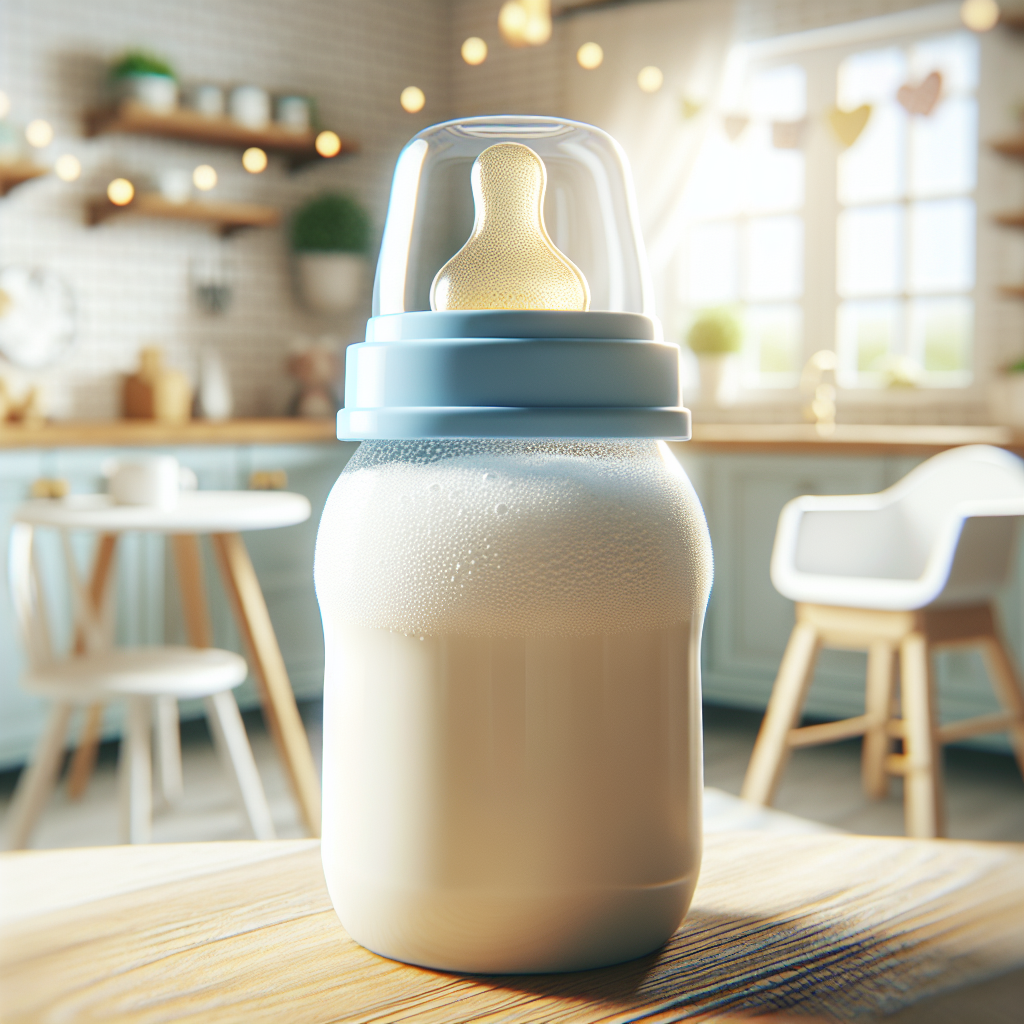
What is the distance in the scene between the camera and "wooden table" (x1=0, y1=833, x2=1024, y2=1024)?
35cm

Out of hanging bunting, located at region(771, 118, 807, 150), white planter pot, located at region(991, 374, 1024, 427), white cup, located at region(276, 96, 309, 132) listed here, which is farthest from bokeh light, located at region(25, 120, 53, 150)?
white planter pot, located at region(991, 374, 1024, 427)

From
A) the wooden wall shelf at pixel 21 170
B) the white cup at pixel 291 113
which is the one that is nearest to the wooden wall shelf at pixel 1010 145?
the white cup at pixel 291 113

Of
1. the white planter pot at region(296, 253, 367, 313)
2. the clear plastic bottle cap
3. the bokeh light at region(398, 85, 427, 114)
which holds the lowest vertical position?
the clear plastic bottle cap

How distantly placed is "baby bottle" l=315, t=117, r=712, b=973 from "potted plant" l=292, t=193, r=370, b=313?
4.41 metres

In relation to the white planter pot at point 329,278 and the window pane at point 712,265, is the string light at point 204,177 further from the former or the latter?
the window pane at point 712,265

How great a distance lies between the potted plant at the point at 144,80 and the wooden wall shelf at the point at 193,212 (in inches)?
12.2

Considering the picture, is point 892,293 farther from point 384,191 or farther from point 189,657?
point 189,657

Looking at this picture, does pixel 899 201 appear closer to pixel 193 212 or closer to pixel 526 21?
pixel 526 21

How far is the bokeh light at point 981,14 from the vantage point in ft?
12.0

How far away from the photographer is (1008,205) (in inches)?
151

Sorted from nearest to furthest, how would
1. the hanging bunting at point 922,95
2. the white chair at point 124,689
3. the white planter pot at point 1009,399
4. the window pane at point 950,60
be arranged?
the white chair at point 124,689 → the white planter pot at point 1009,399 → the hanging bunting at point 922,95 → the window pane at point 950,60

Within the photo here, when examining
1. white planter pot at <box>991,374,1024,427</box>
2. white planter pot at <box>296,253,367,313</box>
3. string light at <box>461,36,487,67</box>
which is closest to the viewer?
white planter pot at <box>991,374,1024,427</box>

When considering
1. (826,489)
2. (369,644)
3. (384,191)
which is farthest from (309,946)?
(384,191)

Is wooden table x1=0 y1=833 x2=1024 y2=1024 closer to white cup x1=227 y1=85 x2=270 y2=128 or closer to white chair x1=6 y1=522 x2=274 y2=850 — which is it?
white chair x1=6 y1=522 x2=274 y2=850
